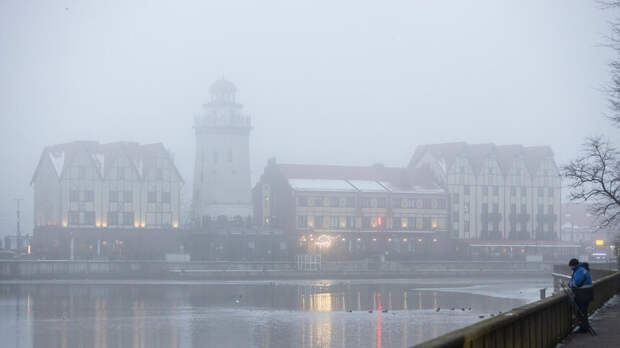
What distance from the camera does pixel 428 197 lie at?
125 m

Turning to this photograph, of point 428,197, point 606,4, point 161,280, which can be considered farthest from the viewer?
point 428,197

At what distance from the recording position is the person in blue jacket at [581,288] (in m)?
24.4

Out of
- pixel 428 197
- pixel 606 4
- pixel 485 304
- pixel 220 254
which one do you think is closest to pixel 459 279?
pixel 428 197

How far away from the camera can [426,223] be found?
125 m

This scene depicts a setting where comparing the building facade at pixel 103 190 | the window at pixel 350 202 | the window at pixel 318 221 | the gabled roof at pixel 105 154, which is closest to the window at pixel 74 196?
the building facade at pixel 103 190

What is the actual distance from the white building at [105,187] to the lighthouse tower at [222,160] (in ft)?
15.9

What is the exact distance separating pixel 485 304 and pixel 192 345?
100ft

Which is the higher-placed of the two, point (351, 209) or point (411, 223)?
point (351, 209)

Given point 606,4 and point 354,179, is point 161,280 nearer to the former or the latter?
point 354,179

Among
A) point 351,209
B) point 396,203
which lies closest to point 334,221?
point 351,209

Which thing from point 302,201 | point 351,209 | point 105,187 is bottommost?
point 351,209

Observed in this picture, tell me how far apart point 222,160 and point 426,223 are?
92.5 ft

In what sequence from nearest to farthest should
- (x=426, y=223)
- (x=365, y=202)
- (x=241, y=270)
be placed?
(x=241, y=270)
(x=365, y=202)
(x=426, y=223)

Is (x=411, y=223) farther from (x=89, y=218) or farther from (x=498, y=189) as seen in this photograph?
(x=89, y=218)
